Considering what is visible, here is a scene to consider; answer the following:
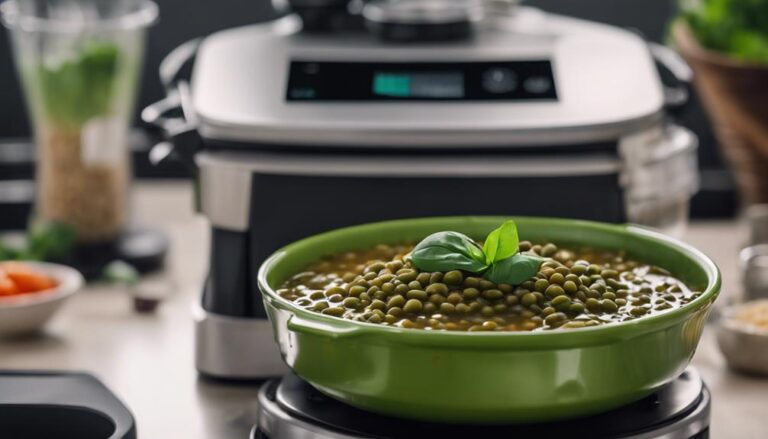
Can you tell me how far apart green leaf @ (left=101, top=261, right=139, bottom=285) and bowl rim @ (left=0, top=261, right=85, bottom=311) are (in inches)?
1.6

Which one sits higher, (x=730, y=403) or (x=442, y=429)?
(x=442, y=429)

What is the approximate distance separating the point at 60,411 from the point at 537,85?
0.60 metres

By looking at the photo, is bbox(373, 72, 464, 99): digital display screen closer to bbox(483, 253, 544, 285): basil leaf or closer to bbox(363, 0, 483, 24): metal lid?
bbox(363, 0, 483, 24): metal lid

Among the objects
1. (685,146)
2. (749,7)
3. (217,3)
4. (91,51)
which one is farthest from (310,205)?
(217,3)

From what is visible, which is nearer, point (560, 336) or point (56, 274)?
point (560, 336)

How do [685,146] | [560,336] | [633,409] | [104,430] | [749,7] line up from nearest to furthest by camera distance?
[560,336] < [633,409] < [104,430] < [685,146] < [749,7]

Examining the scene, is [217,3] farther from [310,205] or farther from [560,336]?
[560,336]

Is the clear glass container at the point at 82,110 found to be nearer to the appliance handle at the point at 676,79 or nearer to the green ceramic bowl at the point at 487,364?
the appliance handle at the point at 676,79

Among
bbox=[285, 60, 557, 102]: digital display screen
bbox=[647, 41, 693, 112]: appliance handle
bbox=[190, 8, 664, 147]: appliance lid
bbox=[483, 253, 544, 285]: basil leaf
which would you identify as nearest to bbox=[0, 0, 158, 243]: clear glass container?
bbox=[190, 8, 664, 147]: appliance lid

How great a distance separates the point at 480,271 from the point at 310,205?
366 millimetres

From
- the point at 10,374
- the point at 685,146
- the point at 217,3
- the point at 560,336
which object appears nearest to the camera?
the point at 560,336

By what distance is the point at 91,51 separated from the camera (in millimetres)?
1890

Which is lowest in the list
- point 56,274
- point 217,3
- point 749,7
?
point 56,274

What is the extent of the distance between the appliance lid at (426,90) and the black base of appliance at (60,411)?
297 mm
